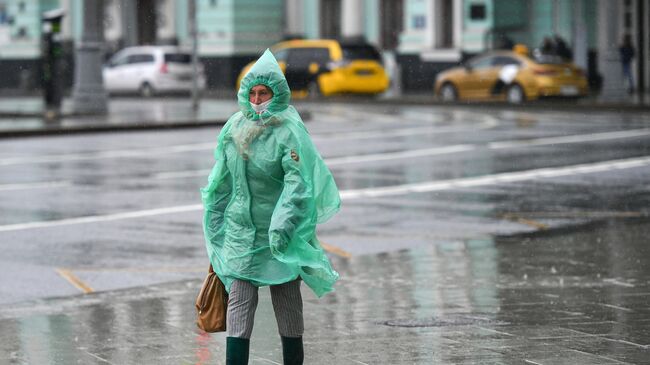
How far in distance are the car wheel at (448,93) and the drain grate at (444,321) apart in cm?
3078

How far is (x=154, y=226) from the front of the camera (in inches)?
538

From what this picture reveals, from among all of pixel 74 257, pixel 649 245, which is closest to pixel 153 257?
pixel 74 257

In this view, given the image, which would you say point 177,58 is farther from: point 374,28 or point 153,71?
point 374,28

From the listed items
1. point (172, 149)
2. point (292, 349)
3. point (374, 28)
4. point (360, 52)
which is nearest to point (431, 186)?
point (172, 149)

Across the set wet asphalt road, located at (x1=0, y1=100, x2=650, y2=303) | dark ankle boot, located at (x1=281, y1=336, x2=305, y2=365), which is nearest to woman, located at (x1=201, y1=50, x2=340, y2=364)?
dark ankle boot, located at (x1=281, y1=336, x2=305, y2=365)

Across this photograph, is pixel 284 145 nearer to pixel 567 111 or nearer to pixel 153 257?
pixel 153 257

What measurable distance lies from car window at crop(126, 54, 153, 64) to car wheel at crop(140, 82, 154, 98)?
Answer: 0.75m

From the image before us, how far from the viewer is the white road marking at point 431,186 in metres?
14.1

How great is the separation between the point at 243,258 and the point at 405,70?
40867 millimetres

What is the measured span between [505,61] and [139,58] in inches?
564

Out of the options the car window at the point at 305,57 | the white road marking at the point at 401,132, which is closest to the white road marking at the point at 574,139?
the white road marking at the point at 401,132

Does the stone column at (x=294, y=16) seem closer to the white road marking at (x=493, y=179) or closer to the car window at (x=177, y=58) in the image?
the car window at (x=177, y=58)

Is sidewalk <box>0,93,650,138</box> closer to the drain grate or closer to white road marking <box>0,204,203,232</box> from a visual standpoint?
white road marking <box>0,204,203,232</box>

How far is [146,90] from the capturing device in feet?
158
